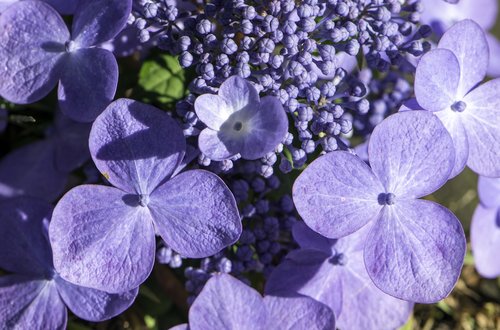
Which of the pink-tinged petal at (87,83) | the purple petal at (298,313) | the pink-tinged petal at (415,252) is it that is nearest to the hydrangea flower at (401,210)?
the pink-tinged petal at (415,252)

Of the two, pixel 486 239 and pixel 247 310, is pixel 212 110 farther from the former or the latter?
pixel 486 239

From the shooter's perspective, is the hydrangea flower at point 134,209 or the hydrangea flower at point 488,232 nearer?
the hydrangea flower at point 134,209

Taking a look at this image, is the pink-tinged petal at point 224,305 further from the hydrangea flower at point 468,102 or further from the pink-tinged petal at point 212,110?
the hydrangea flower at point 468,102

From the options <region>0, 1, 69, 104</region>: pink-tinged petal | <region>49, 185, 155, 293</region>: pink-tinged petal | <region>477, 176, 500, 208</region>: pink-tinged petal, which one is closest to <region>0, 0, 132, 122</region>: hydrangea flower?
<region>0, 1, 69, 104</region>: pink-tinged petal

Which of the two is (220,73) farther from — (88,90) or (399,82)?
(399,82)

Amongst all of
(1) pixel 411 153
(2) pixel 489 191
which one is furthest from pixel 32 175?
(2) pixel 489 191
